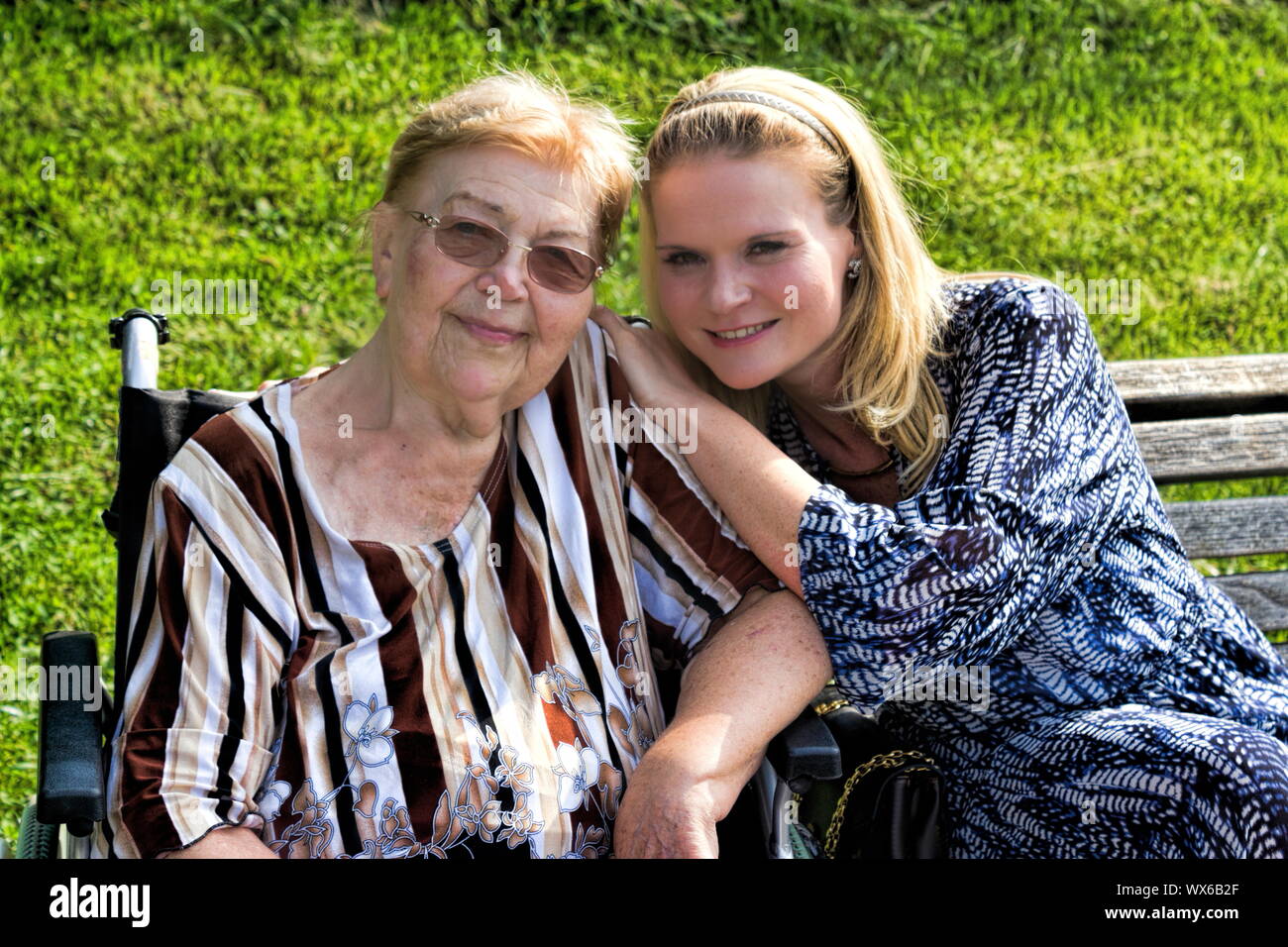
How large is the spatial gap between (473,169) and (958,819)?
5.63 ft

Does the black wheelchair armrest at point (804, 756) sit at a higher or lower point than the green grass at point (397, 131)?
lower

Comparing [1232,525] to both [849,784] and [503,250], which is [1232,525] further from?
[503,250]

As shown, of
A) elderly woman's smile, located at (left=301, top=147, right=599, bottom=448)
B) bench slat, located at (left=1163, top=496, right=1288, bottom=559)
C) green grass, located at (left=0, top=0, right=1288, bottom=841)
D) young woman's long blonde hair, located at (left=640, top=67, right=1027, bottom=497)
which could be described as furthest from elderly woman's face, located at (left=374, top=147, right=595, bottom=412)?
green grass, located at (left=0, top=0, right=1288, bottom=841)

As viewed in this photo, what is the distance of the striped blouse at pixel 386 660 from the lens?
239cm

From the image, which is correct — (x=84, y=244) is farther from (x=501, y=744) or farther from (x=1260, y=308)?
(x=1260, y=308)

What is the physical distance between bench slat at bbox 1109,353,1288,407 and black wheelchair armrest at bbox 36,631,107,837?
2619 mm

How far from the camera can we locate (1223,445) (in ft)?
12.1

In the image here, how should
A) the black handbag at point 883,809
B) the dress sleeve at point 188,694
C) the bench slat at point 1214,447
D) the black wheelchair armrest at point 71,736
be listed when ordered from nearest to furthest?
1. the black wheelchair armrest at point 71,736
2. the dress sleeve at point 188,694
3. the black handbag at point 883,809
4. the bench slat at point 1214,447

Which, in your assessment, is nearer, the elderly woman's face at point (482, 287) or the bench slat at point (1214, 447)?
the elderly woman's face at point (482, 287)

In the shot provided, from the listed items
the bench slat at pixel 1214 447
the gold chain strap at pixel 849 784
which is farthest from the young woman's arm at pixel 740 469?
the bench slat at pixel 1214 447

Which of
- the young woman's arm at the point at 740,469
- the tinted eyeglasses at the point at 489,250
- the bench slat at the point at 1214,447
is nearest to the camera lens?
the tinted eyeglasses at the point at 489,250

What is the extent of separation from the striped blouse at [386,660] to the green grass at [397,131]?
7.55 feet

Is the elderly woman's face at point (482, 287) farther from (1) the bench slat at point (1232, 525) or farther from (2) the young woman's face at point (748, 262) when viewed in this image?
(1) the bench slat at point (1232, 525)

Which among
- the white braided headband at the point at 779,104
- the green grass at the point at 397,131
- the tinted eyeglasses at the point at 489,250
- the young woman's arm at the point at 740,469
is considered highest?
the green grass at the point at 397,131
